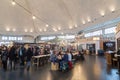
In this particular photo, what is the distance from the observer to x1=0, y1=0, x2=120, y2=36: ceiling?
2106cm

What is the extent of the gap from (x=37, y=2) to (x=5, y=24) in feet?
30.1

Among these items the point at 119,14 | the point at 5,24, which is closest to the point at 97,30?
the point at 119,14

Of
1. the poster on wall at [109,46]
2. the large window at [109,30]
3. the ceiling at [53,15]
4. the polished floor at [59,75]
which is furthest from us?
the poster on wall at [109,46]

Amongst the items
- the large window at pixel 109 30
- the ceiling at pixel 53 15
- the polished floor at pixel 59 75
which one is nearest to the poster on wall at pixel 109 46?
the large window at pixel 109 30

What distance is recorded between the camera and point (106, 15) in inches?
842

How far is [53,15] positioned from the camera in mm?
29125

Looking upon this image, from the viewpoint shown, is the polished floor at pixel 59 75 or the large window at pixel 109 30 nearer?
the polished floor at pixel 59 75

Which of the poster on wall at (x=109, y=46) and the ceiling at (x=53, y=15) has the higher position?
the ceiling at (x=53, y=15)

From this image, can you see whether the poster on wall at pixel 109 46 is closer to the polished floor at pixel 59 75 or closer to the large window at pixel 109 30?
the large window at pixel 109 30

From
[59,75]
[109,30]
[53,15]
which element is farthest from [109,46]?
[59,75]

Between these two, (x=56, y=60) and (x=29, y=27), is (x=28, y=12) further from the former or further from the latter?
(x=56, y=60)

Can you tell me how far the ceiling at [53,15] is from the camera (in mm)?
21062

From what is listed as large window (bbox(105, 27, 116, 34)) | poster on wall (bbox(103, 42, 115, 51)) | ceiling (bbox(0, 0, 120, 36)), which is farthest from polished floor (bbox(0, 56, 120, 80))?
poster on wall (bbox(103, 42, 115, 51))

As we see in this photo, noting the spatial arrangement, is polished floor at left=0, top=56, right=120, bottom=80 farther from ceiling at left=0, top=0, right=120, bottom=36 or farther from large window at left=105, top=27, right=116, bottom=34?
large window at left=105, top=27, right=116, bottom=34
